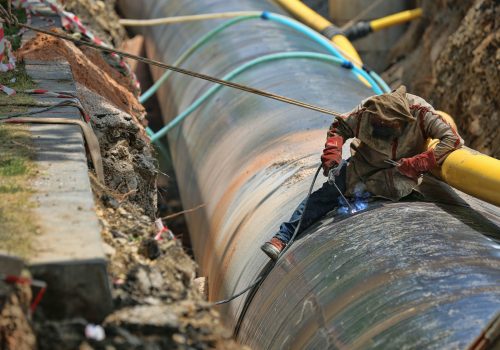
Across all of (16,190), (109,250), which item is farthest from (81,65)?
(109,250)

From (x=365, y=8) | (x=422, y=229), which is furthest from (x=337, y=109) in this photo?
(x=365, y=8)

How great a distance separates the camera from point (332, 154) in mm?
6043

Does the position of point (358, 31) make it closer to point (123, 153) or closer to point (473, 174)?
point (123, 153)

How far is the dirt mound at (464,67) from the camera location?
34.6 feet

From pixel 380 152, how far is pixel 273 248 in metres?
0.96

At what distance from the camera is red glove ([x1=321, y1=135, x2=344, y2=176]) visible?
19.7 feet

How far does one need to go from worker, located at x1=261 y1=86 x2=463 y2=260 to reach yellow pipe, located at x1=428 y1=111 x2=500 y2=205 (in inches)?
3.5

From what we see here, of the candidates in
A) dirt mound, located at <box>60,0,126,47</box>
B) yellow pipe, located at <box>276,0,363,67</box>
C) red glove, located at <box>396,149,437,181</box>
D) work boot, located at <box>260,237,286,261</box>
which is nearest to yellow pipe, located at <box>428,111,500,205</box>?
red glove, located at <box>396,149,437,181</box>

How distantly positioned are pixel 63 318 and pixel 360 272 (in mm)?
1962

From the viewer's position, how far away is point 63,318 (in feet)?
12.7

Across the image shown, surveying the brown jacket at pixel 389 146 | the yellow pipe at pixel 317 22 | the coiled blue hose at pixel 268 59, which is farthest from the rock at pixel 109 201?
the yellow pipe at pixel 317 22

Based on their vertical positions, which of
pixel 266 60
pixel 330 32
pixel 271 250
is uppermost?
pixel 330 32

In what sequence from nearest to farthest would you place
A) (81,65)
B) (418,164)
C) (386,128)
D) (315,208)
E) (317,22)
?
(418,164)
(386,128)
(315,208)
(81,65)
(317,22)

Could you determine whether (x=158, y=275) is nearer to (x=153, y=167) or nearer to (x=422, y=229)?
(x=422, y=229)
